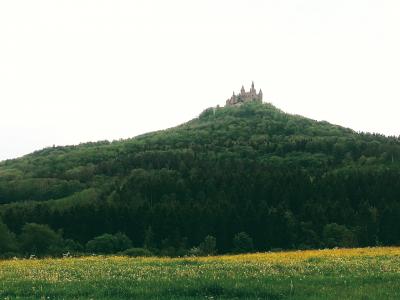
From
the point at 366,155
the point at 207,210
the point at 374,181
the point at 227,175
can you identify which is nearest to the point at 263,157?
the point at 366,155

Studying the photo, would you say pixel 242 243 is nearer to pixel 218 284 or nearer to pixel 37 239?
pixel 37 239

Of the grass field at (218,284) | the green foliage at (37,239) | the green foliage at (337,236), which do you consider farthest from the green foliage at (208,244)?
the grass field at (218,284)

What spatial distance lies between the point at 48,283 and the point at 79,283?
1.30 meters

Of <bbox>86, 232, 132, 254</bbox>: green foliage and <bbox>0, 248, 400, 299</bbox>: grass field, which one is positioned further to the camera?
<bbox>86, 232, 132, 254</bbox>: green foliage

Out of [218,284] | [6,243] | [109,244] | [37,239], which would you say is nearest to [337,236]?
[109,244]

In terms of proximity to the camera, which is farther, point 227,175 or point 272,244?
point 227,175

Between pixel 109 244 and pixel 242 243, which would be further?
pixel 242 243

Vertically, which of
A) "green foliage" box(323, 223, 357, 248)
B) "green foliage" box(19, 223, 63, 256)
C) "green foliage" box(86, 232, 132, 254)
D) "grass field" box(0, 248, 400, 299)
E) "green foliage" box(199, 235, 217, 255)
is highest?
"grass field" box(0, 248, 400, 299)

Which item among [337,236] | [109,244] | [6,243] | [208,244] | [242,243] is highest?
[6,243]

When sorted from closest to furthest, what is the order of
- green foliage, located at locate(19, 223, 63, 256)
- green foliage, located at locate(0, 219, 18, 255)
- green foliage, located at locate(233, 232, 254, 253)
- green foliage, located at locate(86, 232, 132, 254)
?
1. green foliage, located at locate(0, 219, 18, 255)
2. green foliage, located at locate(86, 232, 132, 254)
3. green foliage, located at locate(19, 223, 63, 256)
4. green foliage, located at locate(233, 232, 254, 253)

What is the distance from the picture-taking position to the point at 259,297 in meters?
16.5

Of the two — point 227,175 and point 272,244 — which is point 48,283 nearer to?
point 272,244

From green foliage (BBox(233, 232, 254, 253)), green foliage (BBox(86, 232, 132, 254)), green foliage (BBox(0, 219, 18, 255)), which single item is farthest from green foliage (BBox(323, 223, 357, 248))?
green foliage (BBox(0, 219, 18, 255))

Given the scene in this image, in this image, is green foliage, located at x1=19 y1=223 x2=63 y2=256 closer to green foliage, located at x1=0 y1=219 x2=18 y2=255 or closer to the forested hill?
green foliage, located at x1=0 y1=219 x2=18 y2=255
